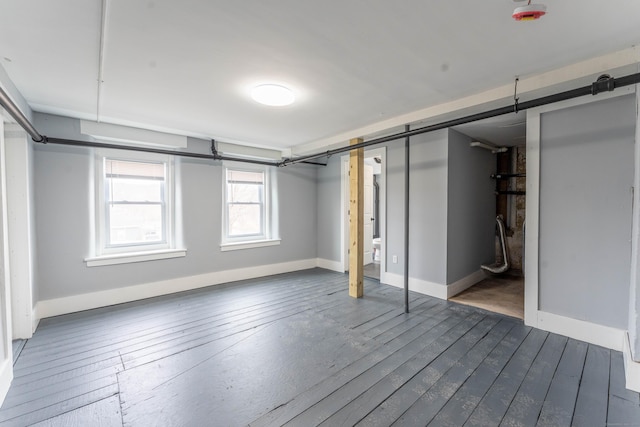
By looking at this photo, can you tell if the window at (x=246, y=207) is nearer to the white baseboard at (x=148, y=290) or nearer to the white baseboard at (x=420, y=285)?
the white baseboard at (x=148, y=290)

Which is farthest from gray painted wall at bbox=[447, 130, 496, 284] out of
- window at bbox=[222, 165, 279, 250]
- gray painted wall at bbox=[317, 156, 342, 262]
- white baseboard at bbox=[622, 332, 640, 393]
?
window at bbox=[222, 165, 279, 250]

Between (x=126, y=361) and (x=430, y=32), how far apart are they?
3381mm

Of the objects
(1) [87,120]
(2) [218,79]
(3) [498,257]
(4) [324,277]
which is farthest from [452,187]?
(1) [87,120]

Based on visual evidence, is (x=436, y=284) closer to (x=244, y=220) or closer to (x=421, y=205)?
(x=421, y=205)

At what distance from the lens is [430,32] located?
1789 millimetres

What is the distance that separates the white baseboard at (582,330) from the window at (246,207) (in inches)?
162

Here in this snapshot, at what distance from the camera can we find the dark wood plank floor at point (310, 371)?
69.3 inches

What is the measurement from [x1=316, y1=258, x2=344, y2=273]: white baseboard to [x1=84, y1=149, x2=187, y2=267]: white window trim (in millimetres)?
2707

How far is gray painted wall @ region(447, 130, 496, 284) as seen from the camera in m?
3.96

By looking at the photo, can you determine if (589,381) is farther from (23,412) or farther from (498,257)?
(23,412)

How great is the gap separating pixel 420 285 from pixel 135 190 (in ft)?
14.3

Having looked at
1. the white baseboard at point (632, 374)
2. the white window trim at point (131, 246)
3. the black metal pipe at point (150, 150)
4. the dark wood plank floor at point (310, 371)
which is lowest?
the dark wood plank floor at point (310, 371)

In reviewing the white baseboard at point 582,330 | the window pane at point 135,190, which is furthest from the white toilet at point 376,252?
the window pane at point 135,190

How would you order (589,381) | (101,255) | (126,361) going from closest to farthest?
(589,381) < (126,361) < (101,255)
